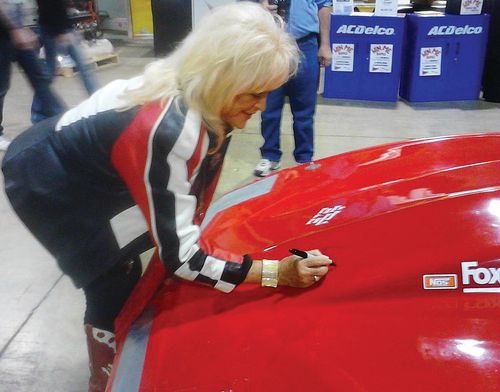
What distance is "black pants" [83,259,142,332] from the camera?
4.99 ft

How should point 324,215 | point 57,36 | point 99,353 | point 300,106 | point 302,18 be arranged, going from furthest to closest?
point 57,36 < point 300,106 < point 302,18 < point 99,353 < point 324,215

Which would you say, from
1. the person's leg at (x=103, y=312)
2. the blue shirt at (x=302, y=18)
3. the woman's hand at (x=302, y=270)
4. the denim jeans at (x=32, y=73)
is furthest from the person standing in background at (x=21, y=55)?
the woman's hand at (x=302, y=270)

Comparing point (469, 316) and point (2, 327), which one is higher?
point (469, 316)

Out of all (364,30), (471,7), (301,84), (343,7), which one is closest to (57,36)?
(301,84)

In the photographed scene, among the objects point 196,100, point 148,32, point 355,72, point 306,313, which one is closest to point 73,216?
point 196,100

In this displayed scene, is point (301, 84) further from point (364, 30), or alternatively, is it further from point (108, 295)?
point (364, 30)

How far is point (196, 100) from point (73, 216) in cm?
48

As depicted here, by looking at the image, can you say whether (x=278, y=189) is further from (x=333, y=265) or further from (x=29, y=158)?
(x=29, y=158)

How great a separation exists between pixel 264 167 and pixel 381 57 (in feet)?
8.63

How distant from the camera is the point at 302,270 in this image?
1.27 meters

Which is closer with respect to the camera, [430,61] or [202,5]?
[430,61]

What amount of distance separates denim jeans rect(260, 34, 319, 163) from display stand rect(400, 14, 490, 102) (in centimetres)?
249

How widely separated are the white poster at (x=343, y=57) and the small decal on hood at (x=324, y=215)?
4456mm

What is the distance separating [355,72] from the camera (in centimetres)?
574
